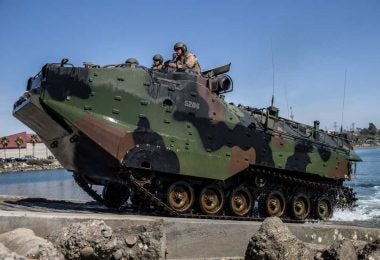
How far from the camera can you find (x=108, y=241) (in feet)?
26.5

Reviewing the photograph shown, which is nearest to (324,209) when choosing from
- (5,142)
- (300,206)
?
(300,206)

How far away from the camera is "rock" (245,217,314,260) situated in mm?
8551

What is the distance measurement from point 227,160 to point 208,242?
11.1 feet

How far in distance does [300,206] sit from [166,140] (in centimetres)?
542

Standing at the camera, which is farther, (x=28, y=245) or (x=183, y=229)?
(x=183, y=229)

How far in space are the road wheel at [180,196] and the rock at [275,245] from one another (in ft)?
10.1

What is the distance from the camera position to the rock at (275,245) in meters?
8.55

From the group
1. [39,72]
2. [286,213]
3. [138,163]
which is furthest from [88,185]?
[286,213]

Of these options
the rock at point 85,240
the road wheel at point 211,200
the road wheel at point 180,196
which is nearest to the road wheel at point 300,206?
the road wheel at point 211,200

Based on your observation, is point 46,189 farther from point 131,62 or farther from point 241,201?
point 131,62

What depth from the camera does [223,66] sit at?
1418 cm

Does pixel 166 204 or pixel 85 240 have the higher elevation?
pixel 166 204

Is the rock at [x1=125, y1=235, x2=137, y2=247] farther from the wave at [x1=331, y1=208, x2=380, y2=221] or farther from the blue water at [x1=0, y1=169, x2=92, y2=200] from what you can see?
the wave at [x1=331, y1=208, x2=380, y2=221]

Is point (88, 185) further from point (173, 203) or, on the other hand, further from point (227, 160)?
point (227, 160)
